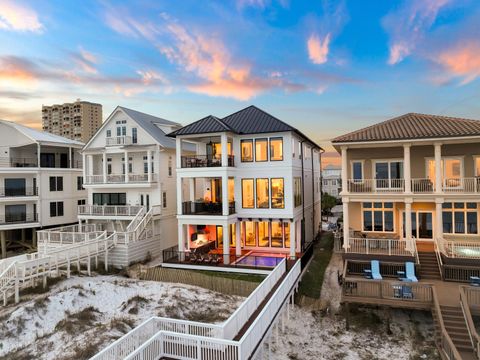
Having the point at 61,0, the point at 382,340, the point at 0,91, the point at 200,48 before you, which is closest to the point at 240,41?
the point at 200,48

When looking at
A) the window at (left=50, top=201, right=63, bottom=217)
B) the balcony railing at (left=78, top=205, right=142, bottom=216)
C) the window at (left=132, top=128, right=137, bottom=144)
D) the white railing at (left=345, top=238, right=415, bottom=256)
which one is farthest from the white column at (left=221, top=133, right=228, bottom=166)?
the window at (left=50, top=201, right=63, bottom=217)

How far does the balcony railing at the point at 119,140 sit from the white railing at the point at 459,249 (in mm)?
23264

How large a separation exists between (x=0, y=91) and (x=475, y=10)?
132 ft

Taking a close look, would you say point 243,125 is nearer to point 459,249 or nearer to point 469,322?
point 459,249

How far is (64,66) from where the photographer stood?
82.3 ft

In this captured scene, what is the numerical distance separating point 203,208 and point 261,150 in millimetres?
5848

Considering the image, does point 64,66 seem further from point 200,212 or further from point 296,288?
point 296,288

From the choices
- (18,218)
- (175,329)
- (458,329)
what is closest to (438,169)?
(458,329)

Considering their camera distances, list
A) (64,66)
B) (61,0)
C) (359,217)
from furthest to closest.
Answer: (64,66), (359,217), (61,0)

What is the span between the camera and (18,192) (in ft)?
95.2

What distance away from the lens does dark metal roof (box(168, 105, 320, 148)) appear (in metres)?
20.6

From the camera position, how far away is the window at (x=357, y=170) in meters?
20.7

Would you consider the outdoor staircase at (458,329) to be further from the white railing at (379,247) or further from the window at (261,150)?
the window at (261,150)

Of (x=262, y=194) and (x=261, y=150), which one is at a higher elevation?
(x=261, y=150)
